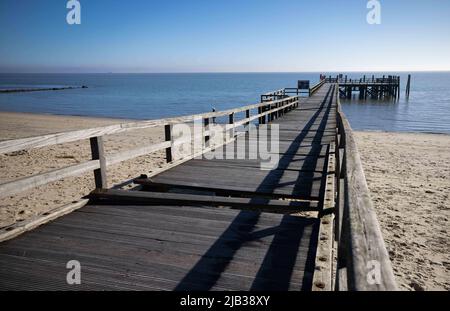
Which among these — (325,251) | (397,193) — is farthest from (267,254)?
(397,193)

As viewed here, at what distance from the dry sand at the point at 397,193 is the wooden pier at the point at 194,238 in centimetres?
244

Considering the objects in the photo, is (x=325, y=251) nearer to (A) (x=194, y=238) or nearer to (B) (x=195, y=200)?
(A) (x=194, y=238)

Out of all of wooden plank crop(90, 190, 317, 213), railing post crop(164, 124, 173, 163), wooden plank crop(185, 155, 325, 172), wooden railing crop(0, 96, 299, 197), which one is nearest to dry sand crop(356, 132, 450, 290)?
wooden plank crop(185, 155, 325, 172)

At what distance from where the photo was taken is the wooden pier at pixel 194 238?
7.05 feet

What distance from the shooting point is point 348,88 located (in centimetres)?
5362

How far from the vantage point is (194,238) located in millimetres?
3312

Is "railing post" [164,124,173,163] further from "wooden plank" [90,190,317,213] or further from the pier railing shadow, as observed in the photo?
the pier railing shadow

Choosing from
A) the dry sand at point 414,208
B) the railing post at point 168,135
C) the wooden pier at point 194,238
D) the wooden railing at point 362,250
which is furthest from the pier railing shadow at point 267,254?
the dry sand at point 414,208

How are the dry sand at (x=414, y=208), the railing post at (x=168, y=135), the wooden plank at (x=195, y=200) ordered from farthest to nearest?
the railing post at (x=168, y=135) → the dry sand at (x=414, y=208) → the wooden plank at (x=195, y=200)

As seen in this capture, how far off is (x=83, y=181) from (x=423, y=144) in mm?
18783

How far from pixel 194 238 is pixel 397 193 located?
27.7ft

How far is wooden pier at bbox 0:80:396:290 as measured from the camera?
215 cm

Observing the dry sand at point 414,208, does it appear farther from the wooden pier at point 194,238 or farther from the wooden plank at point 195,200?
the wooden plank at point 195,200
